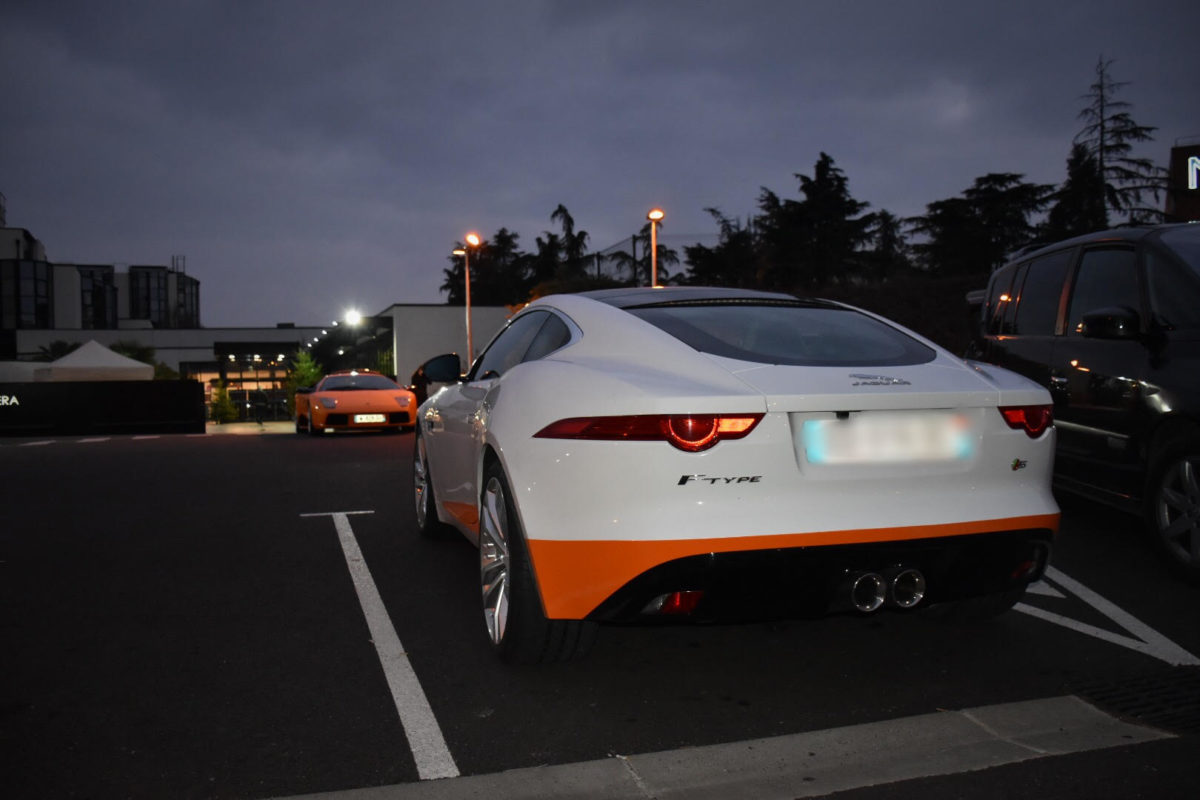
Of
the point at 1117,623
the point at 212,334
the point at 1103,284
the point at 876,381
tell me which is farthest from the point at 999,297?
the point at 212,334

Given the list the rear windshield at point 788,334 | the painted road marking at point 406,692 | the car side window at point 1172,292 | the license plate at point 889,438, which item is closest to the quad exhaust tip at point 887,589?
the license plate at point 889,438

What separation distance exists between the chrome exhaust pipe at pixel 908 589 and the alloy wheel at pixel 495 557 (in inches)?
52.5

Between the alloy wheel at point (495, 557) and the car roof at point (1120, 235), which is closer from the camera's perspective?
the alloy wheel at point (495, 557)

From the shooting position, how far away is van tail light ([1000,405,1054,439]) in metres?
3.31

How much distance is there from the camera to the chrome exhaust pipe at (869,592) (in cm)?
309

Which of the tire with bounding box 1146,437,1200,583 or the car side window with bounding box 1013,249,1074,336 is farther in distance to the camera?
the car side window with bounding box 1013,249,1074,336

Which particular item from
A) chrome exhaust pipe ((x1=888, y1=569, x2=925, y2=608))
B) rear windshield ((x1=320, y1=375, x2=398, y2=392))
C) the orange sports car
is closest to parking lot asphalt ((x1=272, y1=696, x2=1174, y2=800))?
chrome exhaust pipe ((x1=888, y1=569, x2=925, y2=608))

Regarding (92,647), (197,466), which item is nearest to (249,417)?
(197,466)

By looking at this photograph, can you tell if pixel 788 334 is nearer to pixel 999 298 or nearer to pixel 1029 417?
pixel 1029 417

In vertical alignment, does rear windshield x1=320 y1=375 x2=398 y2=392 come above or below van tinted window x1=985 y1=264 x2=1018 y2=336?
below

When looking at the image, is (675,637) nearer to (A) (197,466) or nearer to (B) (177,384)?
(A) (197,466)

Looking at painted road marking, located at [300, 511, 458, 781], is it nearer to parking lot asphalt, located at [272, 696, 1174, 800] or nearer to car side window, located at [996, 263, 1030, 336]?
parking lot asphalt, located at [272, 696, 1174, 800]

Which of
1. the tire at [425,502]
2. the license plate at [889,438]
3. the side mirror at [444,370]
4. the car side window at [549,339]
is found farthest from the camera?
the tire at [425,502]

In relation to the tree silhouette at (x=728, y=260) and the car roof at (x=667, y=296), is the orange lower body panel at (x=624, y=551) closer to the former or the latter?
the car roof at (x=667, y=296)
